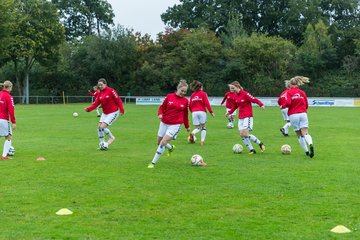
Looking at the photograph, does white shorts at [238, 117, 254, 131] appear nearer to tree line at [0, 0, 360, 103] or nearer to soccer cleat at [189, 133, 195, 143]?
soccer cleat at [189, 133, 195, 143]

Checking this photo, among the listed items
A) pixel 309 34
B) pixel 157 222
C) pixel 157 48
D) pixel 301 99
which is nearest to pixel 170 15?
pixel 157 48

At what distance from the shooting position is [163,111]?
12.6 metres

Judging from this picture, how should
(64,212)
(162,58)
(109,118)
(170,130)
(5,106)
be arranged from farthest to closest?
(162,58), (109,118), (5,106), (170,130), (64,212)

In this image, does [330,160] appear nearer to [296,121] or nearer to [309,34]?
[296,121]

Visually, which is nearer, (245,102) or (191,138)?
(245,102)

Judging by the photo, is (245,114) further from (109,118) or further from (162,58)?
(162,58)

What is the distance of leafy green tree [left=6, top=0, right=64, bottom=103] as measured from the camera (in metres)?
57.9

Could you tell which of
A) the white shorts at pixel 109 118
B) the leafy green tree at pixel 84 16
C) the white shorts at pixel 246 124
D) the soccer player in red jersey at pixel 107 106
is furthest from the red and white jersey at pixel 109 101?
the leafy green tree at pixel 84 16

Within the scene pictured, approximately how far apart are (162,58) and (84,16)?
1374 inches

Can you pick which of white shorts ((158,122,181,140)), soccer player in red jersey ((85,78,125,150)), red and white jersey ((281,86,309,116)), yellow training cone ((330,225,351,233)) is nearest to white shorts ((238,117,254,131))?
red and white jersey ((281,86,309,116))

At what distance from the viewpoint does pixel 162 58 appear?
64.4m

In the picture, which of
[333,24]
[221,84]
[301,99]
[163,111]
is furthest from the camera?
[333,24]

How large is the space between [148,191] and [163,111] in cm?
359

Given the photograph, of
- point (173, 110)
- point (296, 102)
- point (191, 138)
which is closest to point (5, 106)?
point (173, 110)
